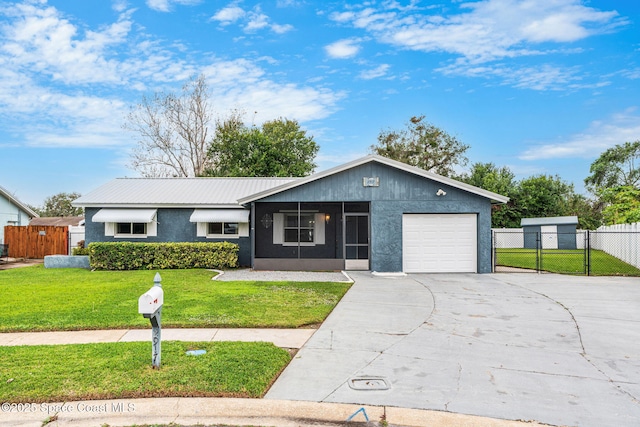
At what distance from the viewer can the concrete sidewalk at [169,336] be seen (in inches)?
232

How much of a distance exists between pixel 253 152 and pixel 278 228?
49.4ft

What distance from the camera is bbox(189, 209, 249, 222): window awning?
15.8 m

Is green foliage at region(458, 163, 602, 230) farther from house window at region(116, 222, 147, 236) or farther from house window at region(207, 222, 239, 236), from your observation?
house window at region(116, 222, 147, 236)

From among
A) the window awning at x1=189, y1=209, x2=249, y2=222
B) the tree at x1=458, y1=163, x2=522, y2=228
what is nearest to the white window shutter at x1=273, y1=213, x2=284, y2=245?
the window awning at x1=189, y1=209, x2=249, y2=222

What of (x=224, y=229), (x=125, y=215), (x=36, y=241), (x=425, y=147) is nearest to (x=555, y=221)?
(x=425, y=147)

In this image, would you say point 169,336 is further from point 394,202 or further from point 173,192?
point 173,192

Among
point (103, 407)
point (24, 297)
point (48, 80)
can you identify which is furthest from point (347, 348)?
point (48, 80)

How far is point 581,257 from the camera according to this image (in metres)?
20.3

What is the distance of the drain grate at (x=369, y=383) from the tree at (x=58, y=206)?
65.1 metres

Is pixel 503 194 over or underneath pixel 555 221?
over

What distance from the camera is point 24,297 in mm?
9297

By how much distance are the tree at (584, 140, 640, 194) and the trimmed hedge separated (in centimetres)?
4089

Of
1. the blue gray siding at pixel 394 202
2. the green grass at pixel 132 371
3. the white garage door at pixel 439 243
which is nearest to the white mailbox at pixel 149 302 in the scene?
the green grass at pixel 132 371

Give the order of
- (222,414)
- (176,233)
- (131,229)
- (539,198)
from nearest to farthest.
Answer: (222,414), (176,233), (131,229), (539,198)
